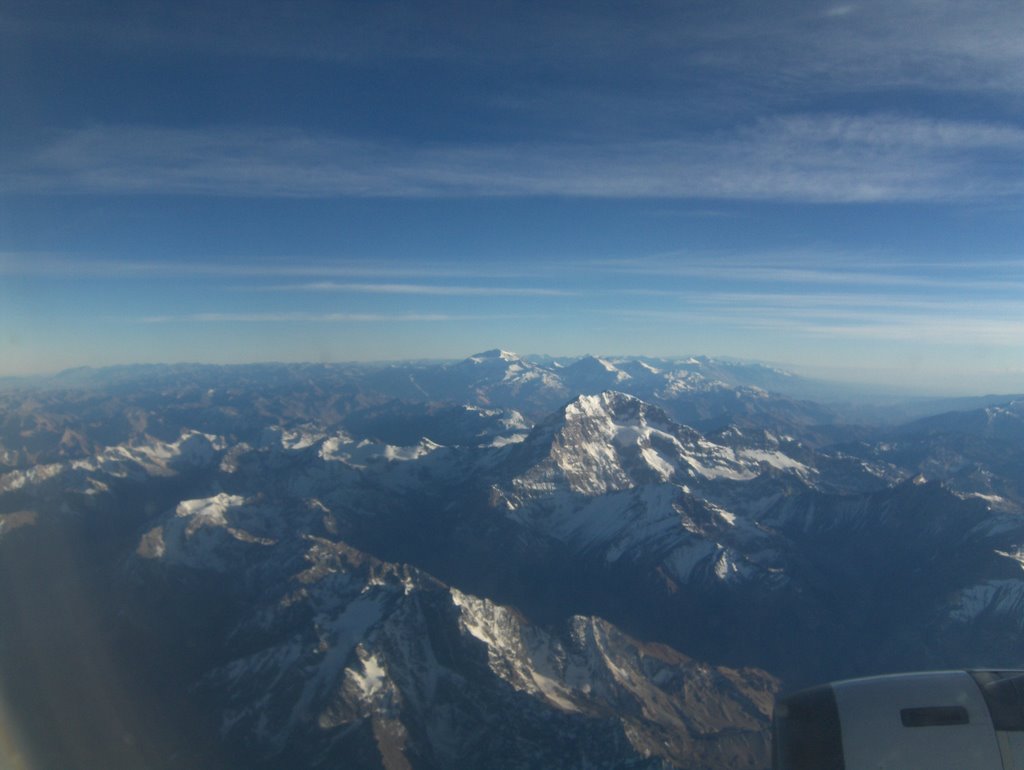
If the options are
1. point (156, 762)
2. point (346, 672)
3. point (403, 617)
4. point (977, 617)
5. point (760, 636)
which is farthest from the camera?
point (760, 636)

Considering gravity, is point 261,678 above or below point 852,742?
below

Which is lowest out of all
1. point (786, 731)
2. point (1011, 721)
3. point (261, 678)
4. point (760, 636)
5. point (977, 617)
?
point (760, 636)

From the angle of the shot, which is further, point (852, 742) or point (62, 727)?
point (62, 727)

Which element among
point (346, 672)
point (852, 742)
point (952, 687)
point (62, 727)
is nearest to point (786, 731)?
point (852, 742)

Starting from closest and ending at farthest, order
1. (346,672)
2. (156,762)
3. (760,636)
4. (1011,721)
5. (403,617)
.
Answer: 1. (1011,721)
2. (156,762)
3. (346,672)
4. (403,617)
5. (760,636)

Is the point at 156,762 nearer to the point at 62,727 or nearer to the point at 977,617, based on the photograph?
the point at 62,727

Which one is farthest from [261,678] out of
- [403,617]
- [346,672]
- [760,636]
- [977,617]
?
[977,617]

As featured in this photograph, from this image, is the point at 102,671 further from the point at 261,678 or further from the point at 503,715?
the point at 503,715
